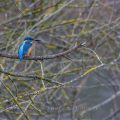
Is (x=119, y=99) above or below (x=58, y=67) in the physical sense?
below

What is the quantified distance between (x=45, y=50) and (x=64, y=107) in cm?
119

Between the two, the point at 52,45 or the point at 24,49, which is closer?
the point at 24,49

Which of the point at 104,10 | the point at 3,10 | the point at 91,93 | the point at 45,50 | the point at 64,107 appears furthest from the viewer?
the point at 91,93

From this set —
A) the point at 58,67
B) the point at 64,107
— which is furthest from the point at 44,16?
the point at 64,107

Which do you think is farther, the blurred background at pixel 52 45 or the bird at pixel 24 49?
the blurred background at pixel 52 45

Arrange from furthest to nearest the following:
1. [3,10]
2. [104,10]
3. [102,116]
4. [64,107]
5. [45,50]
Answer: [102,116], [104,10], [45,50], [3,10], [64,107]

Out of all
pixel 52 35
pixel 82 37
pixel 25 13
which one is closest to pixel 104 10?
pixel 82 37

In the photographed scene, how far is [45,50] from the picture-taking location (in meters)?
6.10

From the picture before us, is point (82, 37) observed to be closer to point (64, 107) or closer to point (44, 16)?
point (44, 16)

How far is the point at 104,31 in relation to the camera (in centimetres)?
574

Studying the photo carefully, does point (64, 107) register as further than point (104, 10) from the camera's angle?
No

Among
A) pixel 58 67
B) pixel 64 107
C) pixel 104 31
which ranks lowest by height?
pixel 64 107

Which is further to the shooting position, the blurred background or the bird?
the blurred background

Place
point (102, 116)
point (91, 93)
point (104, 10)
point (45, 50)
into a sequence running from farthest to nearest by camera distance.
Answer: point (91, 93) → point (102, 116) → point (104, 10) → point (45, 50)
